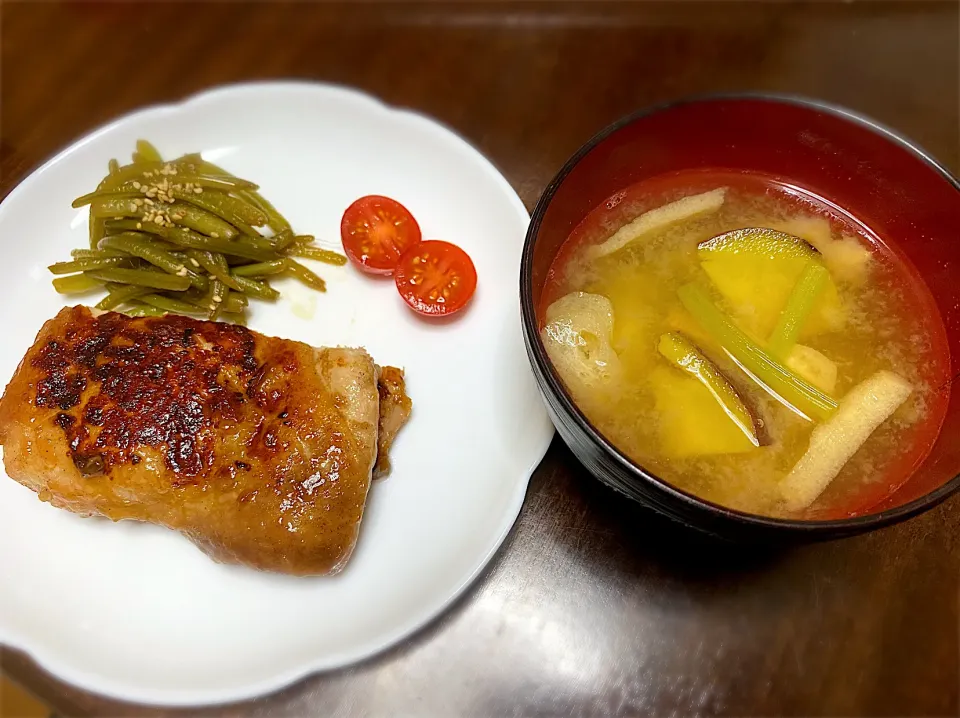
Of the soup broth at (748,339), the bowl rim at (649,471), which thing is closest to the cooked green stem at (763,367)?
the soup broth at (748,339)

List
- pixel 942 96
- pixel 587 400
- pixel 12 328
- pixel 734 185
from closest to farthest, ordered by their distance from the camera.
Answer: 1. pixel 587 400
2. pixel 734 185
3. pixel 12 328
4. pixel 942 96

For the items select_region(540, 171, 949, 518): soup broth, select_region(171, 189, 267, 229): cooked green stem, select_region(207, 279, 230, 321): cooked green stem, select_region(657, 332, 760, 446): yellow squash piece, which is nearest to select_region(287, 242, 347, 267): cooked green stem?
select_region(171, 189, 267, 229): cooked green stem

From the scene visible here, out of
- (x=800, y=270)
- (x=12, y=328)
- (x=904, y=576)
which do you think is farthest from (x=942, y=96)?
(x=12, y=328)

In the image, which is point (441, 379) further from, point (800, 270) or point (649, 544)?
point (800, 270)

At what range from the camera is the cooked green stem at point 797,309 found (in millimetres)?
1786

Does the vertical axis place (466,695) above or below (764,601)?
below

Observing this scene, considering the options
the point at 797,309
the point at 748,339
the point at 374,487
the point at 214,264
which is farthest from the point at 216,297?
the point at 797,309

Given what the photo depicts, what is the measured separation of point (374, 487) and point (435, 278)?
2.27 feet

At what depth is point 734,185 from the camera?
208cm

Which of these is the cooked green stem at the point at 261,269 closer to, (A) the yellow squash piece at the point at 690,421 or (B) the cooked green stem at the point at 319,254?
(B) the cooked green stem at the point at 319,254

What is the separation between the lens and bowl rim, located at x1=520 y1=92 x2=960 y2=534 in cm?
137

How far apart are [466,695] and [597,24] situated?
275cm

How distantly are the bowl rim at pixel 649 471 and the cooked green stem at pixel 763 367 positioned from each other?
13.1 inches

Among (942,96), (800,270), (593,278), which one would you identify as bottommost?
(593,278)
